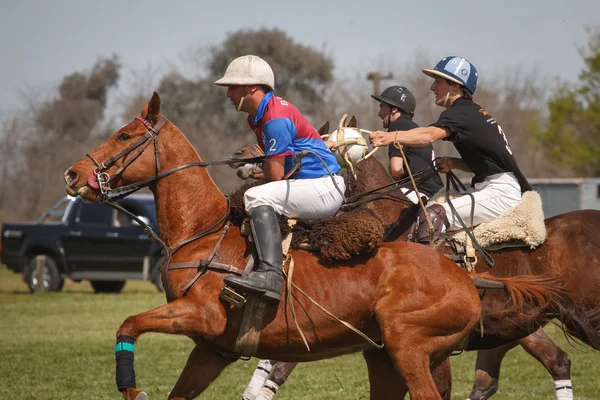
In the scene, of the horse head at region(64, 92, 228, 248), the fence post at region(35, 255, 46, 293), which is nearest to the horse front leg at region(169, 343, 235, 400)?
the horse head at region(64, 92, 228, 248)

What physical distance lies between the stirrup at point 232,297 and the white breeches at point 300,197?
0.60 meters

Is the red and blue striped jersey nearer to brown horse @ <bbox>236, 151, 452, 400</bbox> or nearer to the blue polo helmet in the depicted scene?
brown horse @ <bbox>236, 151, 452, 400</bbox>

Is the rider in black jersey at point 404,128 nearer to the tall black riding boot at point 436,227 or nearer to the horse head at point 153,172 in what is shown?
the tall black riding boot at point 436,227

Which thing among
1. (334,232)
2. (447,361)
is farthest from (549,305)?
(334,232)

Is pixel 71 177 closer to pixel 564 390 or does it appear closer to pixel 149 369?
pixel 564 390

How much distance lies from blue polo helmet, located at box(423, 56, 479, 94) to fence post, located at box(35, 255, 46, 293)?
16.5m

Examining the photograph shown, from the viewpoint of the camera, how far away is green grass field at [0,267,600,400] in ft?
30.5

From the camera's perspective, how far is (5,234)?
2198 cm

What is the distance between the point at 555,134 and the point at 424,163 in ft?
107

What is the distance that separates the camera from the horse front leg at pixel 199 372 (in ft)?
20.3

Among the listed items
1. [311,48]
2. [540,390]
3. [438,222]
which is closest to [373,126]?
[311,48]

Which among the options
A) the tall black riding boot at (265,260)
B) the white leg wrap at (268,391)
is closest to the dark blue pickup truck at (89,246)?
the white leg wrap at (268,391)

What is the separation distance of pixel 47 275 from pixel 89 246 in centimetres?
159

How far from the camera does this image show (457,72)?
7.15 m
